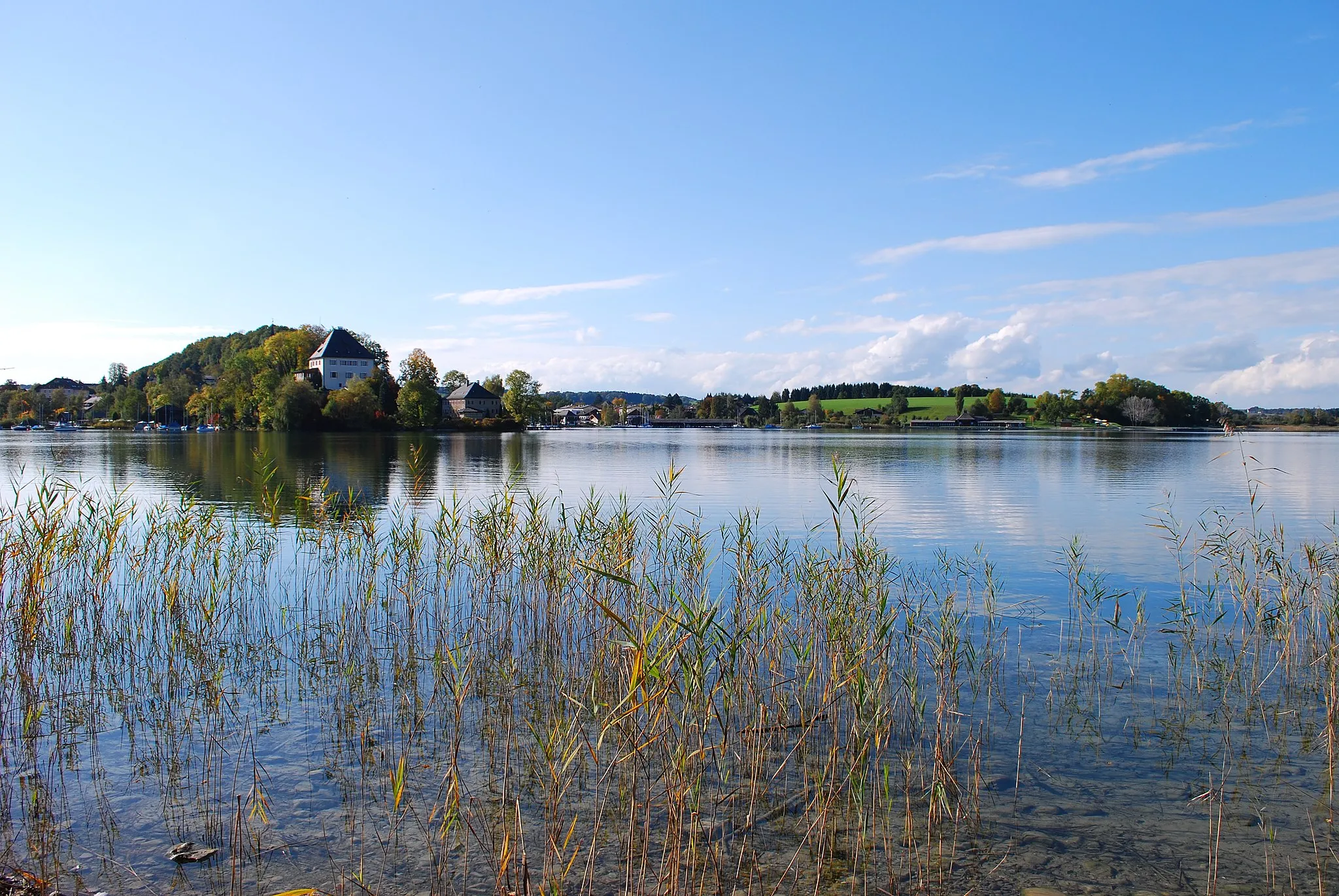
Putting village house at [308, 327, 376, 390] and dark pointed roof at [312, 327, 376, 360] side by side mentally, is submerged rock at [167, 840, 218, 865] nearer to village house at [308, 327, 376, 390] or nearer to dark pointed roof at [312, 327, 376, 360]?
village house at [308, 327, 376, 390]

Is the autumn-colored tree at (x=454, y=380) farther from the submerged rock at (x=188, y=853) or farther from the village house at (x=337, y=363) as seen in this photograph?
the submerged rock at (x=188, y=853)

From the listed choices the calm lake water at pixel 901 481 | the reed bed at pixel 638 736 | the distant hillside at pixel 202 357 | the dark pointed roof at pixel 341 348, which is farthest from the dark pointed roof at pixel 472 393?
the reed bed at pixel 638 736

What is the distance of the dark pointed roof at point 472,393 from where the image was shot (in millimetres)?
143375

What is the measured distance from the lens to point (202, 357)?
184m

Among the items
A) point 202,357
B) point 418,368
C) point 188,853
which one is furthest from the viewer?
point 202,357

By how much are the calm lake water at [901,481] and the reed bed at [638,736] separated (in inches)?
204

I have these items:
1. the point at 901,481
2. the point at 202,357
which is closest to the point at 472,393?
the point at 202,357

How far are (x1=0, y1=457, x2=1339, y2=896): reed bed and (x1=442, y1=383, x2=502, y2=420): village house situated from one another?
429 feet

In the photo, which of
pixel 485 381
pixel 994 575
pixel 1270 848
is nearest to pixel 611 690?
pixel 1270 848

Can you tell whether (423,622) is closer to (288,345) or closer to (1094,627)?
(1094,627)

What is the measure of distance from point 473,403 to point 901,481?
11478 centimetres

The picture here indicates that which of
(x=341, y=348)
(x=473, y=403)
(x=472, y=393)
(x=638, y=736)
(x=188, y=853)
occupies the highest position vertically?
(x=341, y=348)

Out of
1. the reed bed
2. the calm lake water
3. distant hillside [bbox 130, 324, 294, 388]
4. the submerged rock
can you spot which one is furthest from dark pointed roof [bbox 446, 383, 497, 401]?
the submerged rock

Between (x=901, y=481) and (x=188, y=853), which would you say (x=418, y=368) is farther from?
(x=188, y=853)
